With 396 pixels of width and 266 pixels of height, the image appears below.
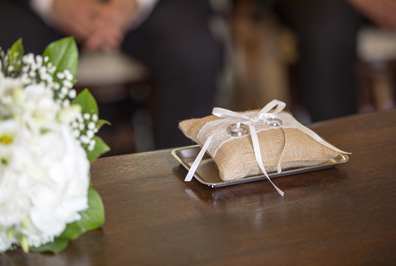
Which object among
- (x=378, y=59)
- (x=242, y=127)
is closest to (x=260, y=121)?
(x=242, y=127)

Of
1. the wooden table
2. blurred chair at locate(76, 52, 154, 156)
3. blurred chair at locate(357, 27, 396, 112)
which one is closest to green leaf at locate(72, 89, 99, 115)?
the wooden table

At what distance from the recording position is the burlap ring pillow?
2.77 ft

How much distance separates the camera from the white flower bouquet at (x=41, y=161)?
1.97ft

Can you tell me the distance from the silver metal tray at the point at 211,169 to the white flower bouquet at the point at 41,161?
209 mm

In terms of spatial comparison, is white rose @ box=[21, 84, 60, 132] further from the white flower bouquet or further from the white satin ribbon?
the white satin ribbon

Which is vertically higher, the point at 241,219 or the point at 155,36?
the point at 155,36

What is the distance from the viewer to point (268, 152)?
0.86 metres

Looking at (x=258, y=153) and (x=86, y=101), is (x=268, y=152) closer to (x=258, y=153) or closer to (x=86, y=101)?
→ (x=258, y=153)

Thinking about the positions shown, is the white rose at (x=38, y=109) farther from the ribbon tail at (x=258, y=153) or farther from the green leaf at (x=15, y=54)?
the ribbon tail at (x=258, y=153)

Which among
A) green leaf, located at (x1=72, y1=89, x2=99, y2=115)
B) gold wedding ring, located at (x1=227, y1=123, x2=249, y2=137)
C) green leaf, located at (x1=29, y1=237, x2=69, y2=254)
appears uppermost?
green leaf, located at (x1=72, y1=89, x2=99, y2=115)

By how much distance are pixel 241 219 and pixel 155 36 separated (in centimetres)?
115

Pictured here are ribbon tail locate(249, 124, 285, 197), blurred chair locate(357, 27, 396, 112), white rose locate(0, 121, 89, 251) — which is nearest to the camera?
white rose locate(0, 121, 89, 251)

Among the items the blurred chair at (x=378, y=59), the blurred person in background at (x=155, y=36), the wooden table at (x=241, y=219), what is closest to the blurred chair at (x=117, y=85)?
the blurred person in background at (x=155, y=36)

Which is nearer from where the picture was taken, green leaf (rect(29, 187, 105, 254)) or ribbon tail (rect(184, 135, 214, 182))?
green leaf (rect(29, 187, 105, 254))
